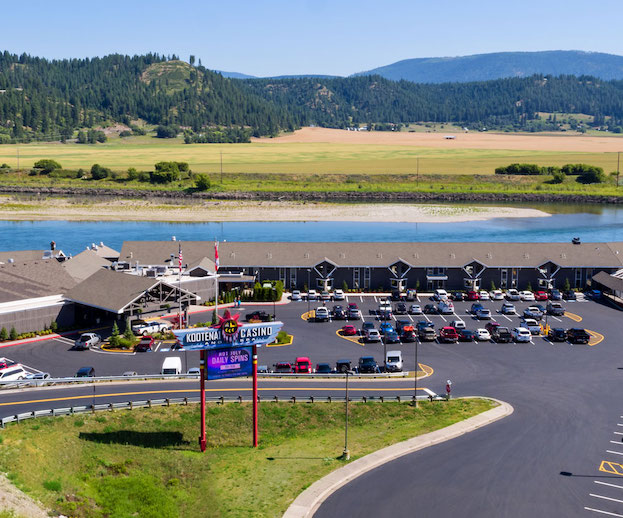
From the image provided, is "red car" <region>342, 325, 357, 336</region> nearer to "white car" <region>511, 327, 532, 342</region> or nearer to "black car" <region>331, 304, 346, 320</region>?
"black car" <region>331, 304, 346, 320</region>

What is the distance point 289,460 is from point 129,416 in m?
9.20

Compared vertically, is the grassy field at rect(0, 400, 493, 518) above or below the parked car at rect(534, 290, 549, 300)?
below

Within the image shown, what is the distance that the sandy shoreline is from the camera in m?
142

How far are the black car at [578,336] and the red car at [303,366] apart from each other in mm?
20755

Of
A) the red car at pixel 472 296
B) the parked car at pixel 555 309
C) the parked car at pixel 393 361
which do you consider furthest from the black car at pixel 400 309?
the parked car at pixel 393 361

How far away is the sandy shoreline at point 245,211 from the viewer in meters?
142

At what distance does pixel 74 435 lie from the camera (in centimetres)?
3728

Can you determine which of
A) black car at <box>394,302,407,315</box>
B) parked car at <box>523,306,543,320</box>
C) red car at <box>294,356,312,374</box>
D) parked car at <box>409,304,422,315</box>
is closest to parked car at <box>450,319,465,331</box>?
parked car at <box>409,304,422,315</box>

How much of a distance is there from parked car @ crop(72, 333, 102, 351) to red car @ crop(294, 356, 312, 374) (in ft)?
51.7

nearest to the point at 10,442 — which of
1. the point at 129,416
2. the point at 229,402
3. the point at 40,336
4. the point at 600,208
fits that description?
the point at 129,416

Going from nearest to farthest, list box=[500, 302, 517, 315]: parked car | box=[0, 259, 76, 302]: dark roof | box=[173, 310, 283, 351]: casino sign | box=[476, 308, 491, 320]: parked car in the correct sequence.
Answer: box=[173, 310, 283, 351]: casino sign < box=[0, 259, 76, 302]: dark roof < box=[476, 308, 491, 320]: parked car < box=[500, 302, 517, 315]: parked car

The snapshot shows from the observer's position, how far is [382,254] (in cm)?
7706

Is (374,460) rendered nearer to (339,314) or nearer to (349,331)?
(349,331)

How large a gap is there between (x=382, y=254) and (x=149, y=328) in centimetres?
2674
